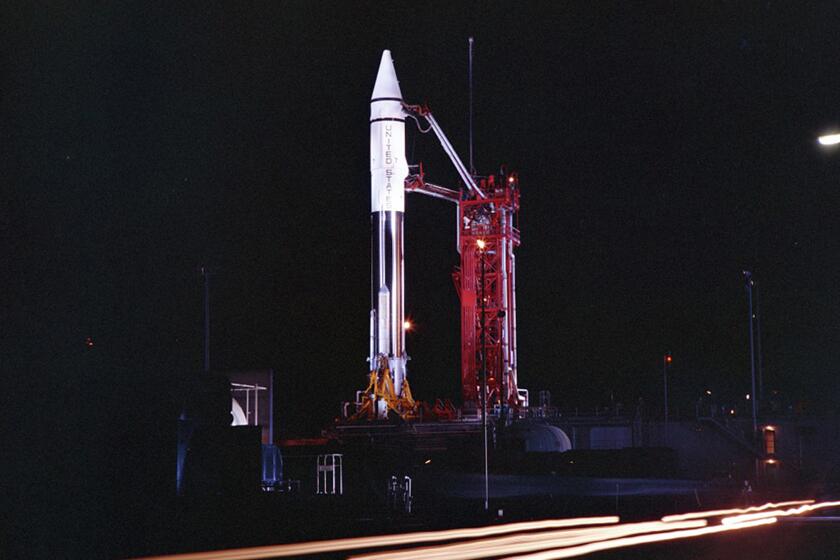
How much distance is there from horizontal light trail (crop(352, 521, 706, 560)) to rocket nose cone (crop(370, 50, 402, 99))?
42.4m

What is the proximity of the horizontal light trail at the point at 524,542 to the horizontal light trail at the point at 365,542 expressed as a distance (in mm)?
793

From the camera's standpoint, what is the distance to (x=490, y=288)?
7225cm

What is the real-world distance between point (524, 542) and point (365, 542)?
3.49 metres

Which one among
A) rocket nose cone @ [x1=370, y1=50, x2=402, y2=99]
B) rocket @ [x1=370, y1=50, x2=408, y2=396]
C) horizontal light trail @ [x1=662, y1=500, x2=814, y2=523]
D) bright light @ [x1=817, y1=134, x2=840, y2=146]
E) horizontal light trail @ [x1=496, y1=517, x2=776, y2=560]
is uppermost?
rocket nose cone @ [x1=370, y1=50, x2=402, y2=99]

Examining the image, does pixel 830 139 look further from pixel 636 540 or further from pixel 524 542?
pixel 636 540

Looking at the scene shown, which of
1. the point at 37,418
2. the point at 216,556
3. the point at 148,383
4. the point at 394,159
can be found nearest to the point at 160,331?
the point at 394,159

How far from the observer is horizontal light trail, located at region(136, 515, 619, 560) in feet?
66.8

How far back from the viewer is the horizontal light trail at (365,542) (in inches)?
802

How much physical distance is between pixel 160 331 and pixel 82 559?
41.0 m

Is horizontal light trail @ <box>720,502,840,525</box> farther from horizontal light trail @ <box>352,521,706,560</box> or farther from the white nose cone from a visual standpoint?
the white nose cone

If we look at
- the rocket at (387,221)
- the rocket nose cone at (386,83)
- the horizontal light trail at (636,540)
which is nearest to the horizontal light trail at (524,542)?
the horizontal light trail at (636,540)

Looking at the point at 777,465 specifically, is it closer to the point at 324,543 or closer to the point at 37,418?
the point at 324,543

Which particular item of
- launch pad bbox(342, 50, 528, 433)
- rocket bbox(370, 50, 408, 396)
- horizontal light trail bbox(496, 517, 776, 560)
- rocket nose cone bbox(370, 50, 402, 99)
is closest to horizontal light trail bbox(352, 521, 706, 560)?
horizontal light trail bbox(496, 517, 776, 560)

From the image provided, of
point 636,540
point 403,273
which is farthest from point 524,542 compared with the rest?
point 403,273
